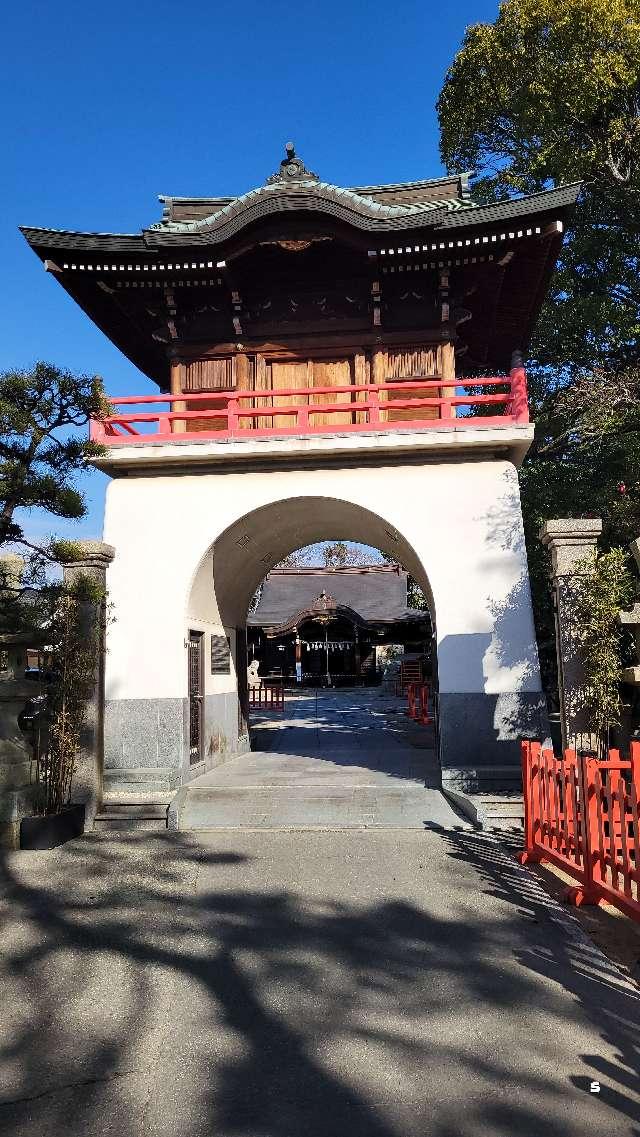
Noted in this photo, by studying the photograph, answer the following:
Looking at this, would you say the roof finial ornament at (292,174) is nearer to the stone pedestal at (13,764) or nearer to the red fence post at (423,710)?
the stone pedestal at (13,764)

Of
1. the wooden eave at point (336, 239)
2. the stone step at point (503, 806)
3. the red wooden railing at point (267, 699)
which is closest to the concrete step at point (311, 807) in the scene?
the stone step at point (503, 806)

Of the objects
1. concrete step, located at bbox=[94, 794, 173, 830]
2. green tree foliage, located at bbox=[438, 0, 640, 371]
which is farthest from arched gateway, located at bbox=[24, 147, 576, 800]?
green tree foliage, located at bbox=[438, 0, 640, 371]

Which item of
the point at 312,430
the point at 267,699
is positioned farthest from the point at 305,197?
the point at 267,699

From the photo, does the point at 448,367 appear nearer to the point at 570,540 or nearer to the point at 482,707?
→ the point at 570,540

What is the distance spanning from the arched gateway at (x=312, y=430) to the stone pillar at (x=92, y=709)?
1.28 m

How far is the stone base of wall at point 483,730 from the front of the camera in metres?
9.36

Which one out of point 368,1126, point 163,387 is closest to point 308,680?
point 163,387

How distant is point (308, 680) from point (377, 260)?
2924 centimetres

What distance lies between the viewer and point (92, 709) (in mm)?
8539

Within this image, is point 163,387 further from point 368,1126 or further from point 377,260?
point 368,1126

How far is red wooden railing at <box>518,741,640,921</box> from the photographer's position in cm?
475

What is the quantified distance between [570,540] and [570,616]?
2.99 ft

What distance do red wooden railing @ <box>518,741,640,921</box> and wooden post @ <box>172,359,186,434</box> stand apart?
320 inches

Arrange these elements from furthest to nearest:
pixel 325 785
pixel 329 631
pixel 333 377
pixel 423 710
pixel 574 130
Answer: pixel 329 631 < pixel 423 710 < pixel 574 130 < pixel 333 377 < pixel 325 785
